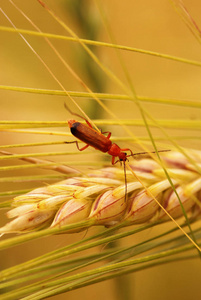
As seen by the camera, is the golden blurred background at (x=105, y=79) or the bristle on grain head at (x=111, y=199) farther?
the golden blurred background at (x=105, y=79)

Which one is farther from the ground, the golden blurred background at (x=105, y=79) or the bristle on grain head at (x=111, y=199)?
the golden blurred background at (x=105, y=79)

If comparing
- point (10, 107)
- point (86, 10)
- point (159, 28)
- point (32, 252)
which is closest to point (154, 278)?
point (32, 252)

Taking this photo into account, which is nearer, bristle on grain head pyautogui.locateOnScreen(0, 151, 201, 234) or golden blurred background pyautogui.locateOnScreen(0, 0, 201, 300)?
bristle on grain head pyautogui.locateOnScreen(0, 151, 201, 234)

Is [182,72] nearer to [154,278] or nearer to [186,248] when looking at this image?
[154,278]

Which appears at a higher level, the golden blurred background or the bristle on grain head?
the golden blurred background
